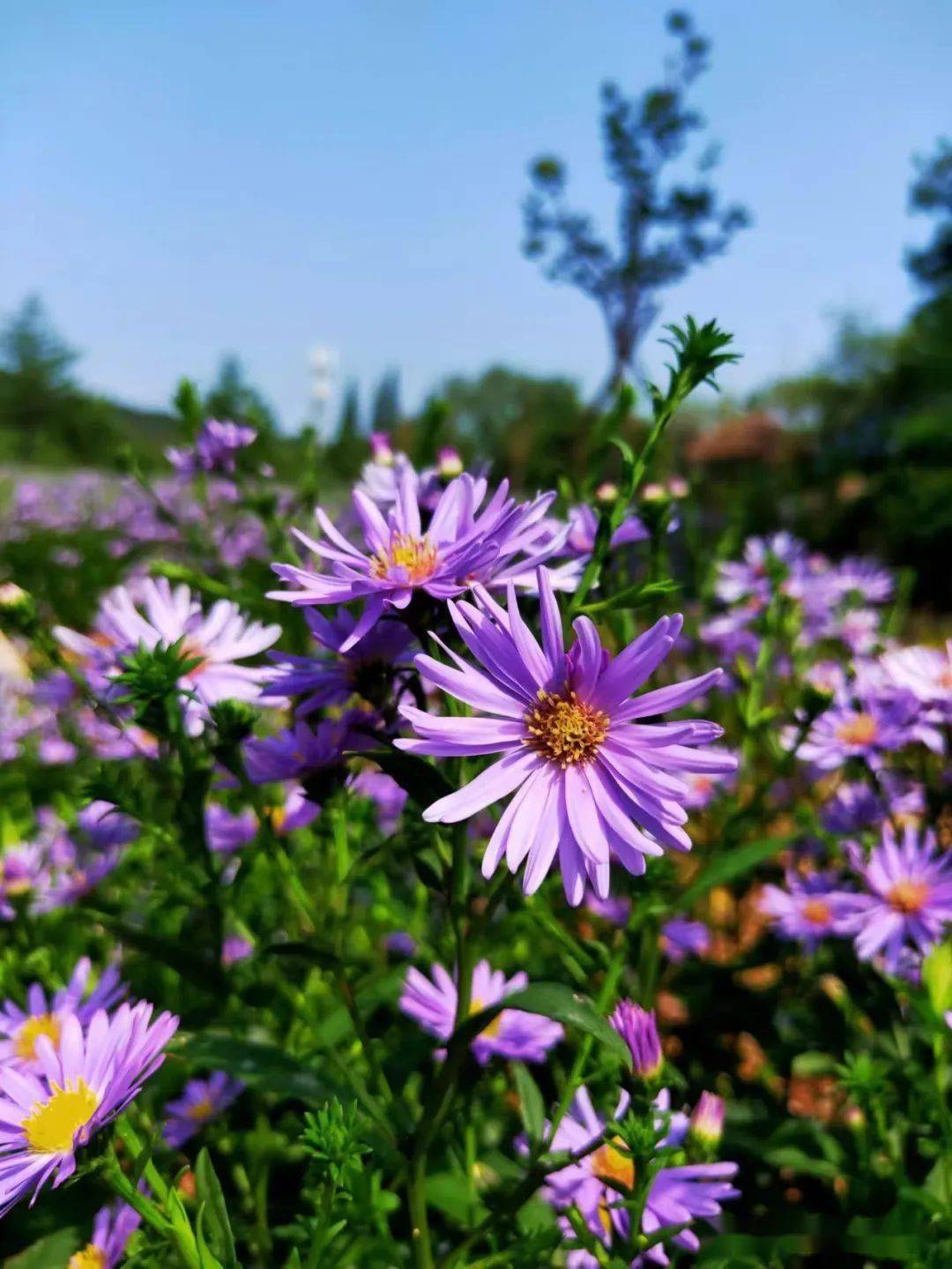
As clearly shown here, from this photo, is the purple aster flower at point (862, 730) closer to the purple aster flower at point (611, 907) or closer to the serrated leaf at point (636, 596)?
the purple aster flower at point (611, 907)

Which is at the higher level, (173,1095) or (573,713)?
(573,713)

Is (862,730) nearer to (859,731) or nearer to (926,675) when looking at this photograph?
(859,731)

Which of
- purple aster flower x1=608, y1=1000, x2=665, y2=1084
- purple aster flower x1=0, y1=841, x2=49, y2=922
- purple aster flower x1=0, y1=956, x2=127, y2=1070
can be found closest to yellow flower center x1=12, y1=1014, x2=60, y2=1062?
purple aster flower x1=0, y1=956, x2=127, y2=1070

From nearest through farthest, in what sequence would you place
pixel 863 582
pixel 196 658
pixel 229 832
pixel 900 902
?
pixel 196 658
pixel 900 902
pixel 229 832
pixel 863 582

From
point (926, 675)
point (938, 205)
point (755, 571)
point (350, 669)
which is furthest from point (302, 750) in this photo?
point (938, 205)

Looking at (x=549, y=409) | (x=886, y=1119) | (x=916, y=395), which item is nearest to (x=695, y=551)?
(x=886, y=1119)

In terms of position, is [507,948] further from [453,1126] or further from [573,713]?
[573,713]

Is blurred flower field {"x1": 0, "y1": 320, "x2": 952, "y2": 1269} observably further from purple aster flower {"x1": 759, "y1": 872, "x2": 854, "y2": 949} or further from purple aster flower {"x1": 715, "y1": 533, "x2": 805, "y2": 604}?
purple aster flower {"x1": 715, "y1": 533, "x2": 805, "y2": 604}
